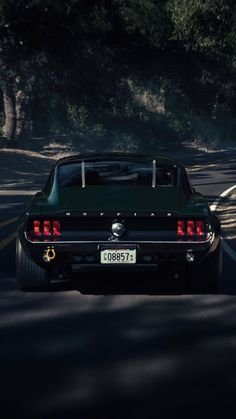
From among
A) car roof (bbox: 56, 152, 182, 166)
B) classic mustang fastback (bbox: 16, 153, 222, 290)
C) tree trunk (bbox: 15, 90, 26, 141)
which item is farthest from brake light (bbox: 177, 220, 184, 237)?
tree trunk (bbox: 15, 90, 26, 141)

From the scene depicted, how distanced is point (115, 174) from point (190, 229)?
4.95ft

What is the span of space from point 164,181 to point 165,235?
1229 mm

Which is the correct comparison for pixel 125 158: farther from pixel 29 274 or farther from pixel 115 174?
pixel 29 274

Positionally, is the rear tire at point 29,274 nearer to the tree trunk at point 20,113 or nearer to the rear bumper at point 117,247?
the rear bumper at point 117,247

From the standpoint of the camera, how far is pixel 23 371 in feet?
19.5

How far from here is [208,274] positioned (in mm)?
9008

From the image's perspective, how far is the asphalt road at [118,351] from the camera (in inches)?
203

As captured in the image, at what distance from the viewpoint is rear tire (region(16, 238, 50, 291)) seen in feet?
29.4

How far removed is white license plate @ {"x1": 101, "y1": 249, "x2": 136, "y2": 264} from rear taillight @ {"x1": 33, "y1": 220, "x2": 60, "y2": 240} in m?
0.53

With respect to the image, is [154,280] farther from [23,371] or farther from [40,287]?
[23,371]

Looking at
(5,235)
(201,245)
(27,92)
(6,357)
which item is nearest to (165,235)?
(201,245)

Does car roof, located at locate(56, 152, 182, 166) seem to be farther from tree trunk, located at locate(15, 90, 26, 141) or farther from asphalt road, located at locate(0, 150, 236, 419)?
tree trunk, located at locate(15, 90, 26, 141)

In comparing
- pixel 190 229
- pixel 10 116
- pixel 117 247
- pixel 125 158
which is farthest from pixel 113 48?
pixel 117 247

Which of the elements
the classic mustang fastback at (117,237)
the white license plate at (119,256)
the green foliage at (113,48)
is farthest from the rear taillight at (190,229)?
the green foliage at (113,48)
